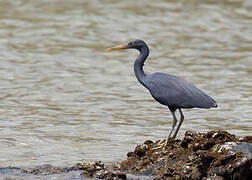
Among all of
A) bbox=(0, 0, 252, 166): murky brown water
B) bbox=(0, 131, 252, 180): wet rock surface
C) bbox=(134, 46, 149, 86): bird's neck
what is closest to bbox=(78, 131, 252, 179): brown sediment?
bbox=(0, 131, 252, 180): wet rock surface

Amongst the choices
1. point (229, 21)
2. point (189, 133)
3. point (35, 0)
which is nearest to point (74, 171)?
point (189, 133)

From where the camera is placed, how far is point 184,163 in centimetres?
812

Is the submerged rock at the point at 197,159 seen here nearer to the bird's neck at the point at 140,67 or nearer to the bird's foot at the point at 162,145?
the bird's foot at the point at 162,145

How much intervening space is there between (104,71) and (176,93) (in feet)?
27.7

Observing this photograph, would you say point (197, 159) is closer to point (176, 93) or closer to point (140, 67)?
point (176, 93)

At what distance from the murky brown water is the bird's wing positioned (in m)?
1.32

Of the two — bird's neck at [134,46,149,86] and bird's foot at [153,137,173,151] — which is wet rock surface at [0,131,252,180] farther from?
bird's neck at [134,46,149,86]

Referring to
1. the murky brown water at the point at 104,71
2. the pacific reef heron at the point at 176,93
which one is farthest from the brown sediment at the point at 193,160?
the murky brown water at the point at 104,71

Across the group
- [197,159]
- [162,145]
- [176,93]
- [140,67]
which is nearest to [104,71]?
[140,67]

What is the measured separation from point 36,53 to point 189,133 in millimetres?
11432

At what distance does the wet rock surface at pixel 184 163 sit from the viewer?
7.82 meters

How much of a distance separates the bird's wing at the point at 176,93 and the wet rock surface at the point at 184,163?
655mm

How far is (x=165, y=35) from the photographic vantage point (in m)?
22.0

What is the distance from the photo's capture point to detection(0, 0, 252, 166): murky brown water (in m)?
11.6
